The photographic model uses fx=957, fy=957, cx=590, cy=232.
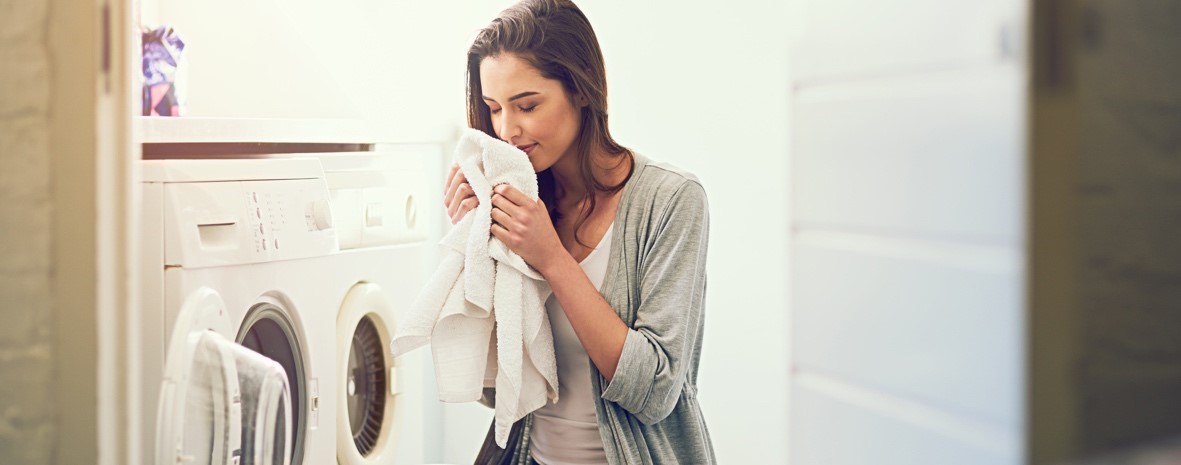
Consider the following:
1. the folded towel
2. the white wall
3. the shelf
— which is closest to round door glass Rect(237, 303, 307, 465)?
the folded towel

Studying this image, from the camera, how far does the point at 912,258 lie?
541 mm

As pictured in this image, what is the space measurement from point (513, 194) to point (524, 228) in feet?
0.16

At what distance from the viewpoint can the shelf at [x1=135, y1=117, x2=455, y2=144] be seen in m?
1.29

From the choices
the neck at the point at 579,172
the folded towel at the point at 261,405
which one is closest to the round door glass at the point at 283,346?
the folded towel at the point at 261,405

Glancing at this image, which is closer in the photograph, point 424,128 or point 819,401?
point 819,401

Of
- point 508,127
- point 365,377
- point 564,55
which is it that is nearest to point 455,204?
point 508,127

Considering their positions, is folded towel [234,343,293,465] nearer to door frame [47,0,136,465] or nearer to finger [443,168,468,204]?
finger [443,168,468,204]

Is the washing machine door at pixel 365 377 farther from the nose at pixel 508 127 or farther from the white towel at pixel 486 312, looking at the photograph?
the nose at pixel 508 127

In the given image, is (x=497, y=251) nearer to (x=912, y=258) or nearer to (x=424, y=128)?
(x=912, y=258)

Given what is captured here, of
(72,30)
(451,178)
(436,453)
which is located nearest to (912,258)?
(72,30)

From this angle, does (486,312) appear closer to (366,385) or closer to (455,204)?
(455,204)

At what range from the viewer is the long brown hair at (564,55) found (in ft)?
4.08

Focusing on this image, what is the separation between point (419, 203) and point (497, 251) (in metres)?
0.81

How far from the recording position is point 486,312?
1.23 metres
